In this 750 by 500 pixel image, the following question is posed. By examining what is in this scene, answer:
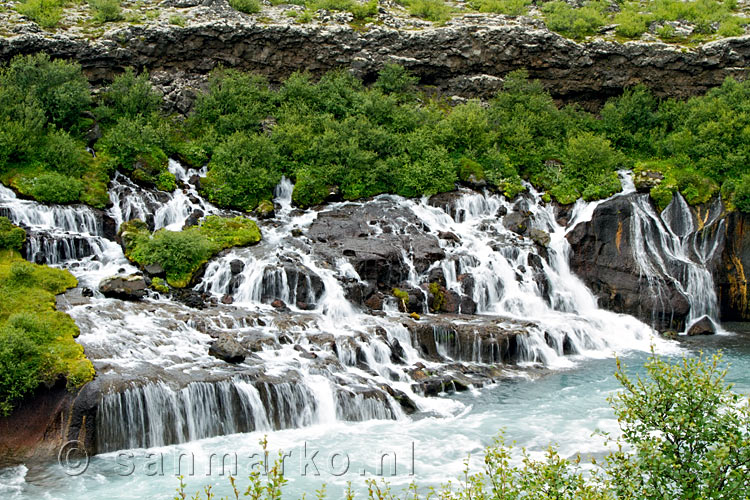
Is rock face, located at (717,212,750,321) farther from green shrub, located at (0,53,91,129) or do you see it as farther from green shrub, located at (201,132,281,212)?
green shrub, located at (0,53,91,129)

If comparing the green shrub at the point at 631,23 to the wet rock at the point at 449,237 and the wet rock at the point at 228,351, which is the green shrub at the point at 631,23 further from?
the wet rock at the point at 228,351

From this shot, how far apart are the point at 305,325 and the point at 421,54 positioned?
861 inches

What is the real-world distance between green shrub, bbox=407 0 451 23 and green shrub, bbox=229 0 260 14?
30.1 ft

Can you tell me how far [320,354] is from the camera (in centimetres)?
1780

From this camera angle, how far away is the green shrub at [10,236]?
20.8 meters

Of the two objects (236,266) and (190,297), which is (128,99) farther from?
(190,297)

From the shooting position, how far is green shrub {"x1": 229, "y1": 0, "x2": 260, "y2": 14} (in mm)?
35375

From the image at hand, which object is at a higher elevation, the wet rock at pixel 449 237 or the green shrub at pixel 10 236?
the green shrub at pixel 10 236

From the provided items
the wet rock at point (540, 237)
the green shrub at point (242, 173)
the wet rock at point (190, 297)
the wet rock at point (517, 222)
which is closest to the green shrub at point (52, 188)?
the green shrub at point (242, 173)

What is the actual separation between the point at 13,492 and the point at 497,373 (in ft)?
41.4

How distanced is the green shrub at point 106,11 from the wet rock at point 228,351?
79.5 ft

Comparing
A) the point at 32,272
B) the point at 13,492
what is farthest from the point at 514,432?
the point at 32,272

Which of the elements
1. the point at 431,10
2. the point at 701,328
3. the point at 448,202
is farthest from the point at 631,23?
the point at 701,328

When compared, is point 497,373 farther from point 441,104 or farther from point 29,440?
point 441,104
